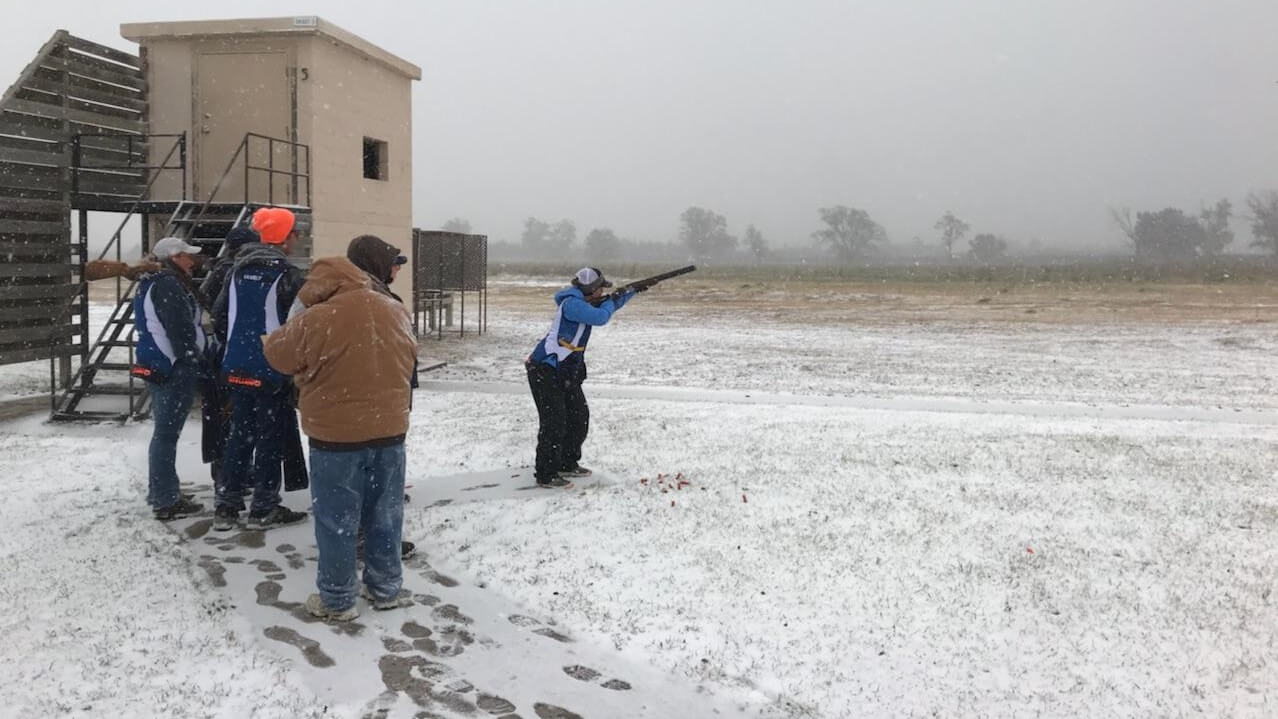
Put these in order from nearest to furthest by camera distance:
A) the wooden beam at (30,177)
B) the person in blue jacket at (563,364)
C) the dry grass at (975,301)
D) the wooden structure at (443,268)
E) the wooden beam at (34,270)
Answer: the person in blue jacket at (563,364) → the wooden beam at (30,177) → the wooden beam at (34,270) → the wooden structure at (443,268) → the dry grass at (975,301)

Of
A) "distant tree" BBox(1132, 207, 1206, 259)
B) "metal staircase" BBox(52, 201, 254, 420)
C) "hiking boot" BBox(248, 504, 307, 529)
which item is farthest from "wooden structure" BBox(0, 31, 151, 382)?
"distant tree" BBox(1132, 207, 1206, 259)

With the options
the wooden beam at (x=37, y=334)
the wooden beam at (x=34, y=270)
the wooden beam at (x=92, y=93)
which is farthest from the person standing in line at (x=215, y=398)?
the wooden beam at (x=92, y=93)

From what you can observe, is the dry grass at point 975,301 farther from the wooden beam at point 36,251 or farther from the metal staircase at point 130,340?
the wooden beam at point 36,251

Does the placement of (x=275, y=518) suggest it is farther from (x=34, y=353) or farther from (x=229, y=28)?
(x=229, y=28)

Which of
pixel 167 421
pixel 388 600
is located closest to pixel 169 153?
pixel 167 421

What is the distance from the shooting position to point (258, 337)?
5.29m

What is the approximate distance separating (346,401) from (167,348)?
232 cm

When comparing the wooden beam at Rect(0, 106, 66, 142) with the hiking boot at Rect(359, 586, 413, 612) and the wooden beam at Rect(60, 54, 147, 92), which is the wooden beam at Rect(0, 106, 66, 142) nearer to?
the wooden beam at Rect(60, 54, 147, 92)

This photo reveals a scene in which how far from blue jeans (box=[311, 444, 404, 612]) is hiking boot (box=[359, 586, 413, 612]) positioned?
27 mm

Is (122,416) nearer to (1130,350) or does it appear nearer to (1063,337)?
(1130,350)

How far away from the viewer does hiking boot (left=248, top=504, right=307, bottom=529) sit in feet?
18.6

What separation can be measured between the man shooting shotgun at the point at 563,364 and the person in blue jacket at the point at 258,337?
1.97m

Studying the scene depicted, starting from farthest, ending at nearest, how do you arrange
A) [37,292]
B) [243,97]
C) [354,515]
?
[243,97] < [37,292] < [354,515]

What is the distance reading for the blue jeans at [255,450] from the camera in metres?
5.38
